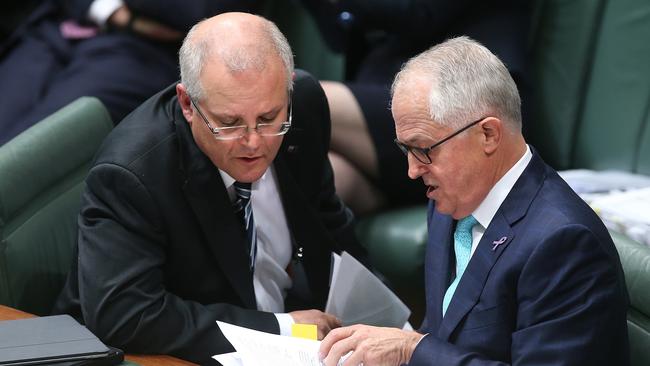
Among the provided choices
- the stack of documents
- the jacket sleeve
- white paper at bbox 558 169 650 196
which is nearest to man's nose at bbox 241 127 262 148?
the jacket sleeve

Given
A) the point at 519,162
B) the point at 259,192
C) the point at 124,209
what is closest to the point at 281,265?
the point at 259,192

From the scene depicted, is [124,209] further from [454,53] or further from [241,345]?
[454,53]

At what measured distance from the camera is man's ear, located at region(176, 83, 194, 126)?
2.25 metres

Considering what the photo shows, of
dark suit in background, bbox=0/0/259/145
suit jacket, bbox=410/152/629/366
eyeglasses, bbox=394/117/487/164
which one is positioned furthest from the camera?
dark suit in background, bbox=0/0/259/145

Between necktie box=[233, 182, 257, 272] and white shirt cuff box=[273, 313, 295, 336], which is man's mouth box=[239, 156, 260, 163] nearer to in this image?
necktie box=[233, 182, 257, 272]

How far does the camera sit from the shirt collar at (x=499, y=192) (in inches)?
77.8

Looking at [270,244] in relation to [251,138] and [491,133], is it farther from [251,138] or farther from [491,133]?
[491,133]

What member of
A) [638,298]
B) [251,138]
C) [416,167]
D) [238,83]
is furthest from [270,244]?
[638,298]

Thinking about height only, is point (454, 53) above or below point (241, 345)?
above

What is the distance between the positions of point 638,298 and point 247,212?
0.91m

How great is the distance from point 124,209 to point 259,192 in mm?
432

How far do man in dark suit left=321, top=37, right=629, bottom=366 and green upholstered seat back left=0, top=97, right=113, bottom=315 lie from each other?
35.4 inches

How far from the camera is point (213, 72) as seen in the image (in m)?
2.16

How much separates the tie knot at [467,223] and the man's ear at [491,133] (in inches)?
7.9
